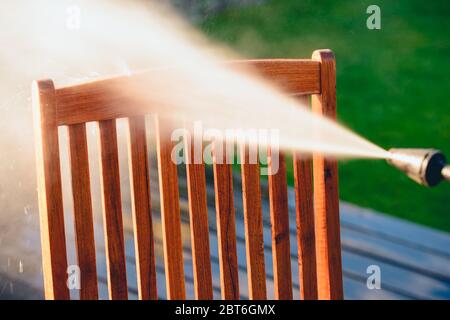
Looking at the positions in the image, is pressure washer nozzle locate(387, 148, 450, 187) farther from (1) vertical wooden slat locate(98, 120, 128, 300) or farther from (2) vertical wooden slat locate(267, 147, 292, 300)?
(1) vertical wooden slat locate(98, 120, 128, 300)

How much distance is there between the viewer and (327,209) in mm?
1586

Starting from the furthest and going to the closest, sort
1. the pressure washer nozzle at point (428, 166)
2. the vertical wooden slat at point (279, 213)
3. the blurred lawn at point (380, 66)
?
the blurred lawn at point (380, 66) → the vertical wooden slat at point (279, 213) → the pressure washer nozzle at point (428, 166)

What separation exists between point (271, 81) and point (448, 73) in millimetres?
5105

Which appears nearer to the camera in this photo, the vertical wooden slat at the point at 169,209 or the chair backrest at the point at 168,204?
the chair backrest at the point at 168,204

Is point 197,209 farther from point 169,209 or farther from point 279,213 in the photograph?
point 279,213

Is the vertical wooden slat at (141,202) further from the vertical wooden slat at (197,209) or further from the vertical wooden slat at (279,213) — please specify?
the vertical wooden slat at (279,213)

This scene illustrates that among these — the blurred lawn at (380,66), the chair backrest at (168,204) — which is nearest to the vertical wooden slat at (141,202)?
the chair backrest at (168,204)

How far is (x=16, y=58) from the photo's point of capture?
4.04 meters

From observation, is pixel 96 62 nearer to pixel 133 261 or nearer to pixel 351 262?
pixel 133 261

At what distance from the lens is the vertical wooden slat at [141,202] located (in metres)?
1.33

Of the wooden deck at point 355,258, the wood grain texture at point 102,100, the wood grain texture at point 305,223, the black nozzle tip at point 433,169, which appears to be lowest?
the wooden deck at point 355,258

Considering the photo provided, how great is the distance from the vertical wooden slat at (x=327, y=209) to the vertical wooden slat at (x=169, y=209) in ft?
1.10
